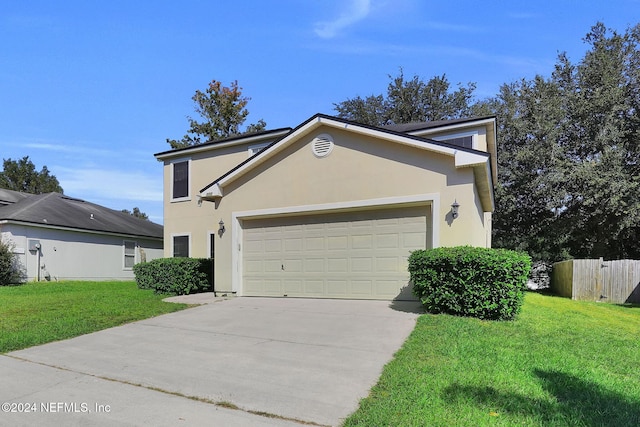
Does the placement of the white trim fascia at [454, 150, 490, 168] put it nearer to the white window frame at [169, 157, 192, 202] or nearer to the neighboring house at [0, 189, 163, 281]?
the white window frame at [169, 157, 192, 202]

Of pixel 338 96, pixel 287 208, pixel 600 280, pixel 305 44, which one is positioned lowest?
pixel 600 280

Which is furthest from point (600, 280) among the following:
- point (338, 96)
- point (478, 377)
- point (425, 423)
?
point (338, 96)

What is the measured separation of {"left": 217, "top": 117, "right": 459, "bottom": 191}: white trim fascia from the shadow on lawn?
573 cm

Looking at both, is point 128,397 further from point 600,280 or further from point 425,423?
point 600,280

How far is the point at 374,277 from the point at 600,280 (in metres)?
12.8

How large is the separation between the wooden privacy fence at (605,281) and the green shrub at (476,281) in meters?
12.2

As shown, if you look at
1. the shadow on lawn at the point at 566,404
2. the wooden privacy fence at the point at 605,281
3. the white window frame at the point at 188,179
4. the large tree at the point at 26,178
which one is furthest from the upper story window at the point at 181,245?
the large tree at the point at 26,178

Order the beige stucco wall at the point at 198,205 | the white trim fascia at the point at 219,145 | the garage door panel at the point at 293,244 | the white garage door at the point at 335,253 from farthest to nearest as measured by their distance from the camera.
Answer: the beige stucco wall at the point at 198,205 < the white trim fascia at the point at 219,145 < the garage door panel at the point at 293,244 < the white garage door at the point at 335,253

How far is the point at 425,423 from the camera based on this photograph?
3264mm

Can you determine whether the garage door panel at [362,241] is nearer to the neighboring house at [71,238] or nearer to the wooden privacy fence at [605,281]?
the wooden privacy fence at [605,281]

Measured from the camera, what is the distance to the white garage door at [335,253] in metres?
9.55

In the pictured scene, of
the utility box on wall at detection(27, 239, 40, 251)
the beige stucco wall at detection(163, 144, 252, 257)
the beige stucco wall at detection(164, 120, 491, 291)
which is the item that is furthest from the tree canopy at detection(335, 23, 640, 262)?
the utility box on wall at detection(27, 239, 40, 251)

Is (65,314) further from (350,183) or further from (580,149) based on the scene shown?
(580,149)

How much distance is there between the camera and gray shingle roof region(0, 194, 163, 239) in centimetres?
1822
